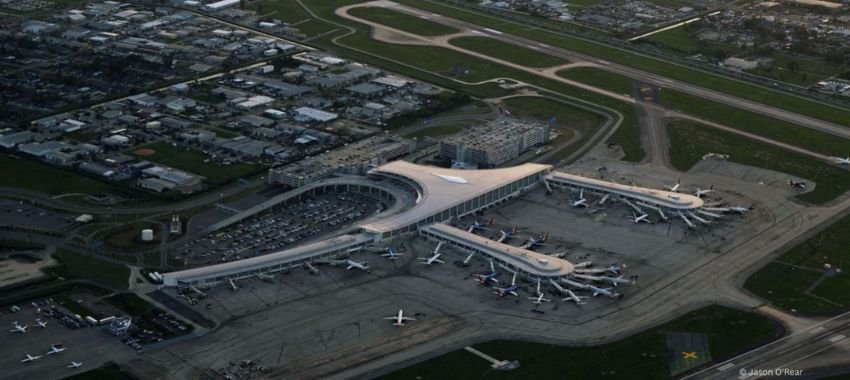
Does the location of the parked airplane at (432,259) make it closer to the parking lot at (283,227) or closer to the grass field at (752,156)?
the parking lot at (283,227)

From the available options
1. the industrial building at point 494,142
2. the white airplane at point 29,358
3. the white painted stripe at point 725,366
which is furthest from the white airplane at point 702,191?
the white airplane at point 29,358

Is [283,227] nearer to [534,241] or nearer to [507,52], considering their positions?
[534,241]

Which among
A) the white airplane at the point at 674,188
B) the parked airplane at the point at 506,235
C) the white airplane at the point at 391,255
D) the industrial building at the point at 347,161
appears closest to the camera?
the white airplane at the point at 391,255

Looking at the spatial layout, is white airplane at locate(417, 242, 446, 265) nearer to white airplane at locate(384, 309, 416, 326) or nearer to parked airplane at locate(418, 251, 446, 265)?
parked airplane at locate(418, 251, 446, 265)

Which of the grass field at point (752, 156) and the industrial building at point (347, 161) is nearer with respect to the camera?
the industrial building at point (347, 161)

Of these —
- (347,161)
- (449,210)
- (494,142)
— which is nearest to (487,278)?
(449,210)

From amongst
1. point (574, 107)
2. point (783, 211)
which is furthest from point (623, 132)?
point (783, 211)
